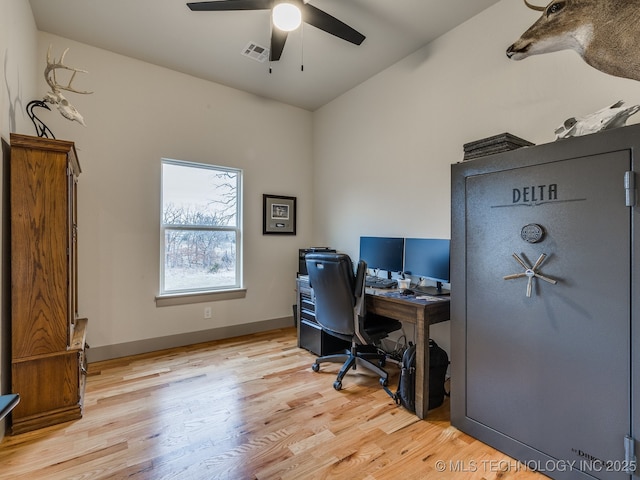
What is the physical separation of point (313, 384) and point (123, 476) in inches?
53.2

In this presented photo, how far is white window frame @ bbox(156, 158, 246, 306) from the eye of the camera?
131 inches

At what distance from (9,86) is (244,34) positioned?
5.58 ft

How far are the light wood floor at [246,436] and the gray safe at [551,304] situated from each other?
9.9 inches

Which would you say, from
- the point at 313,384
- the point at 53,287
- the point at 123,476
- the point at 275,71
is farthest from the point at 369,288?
the point at 275,71

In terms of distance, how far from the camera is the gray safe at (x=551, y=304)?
133 centimetres

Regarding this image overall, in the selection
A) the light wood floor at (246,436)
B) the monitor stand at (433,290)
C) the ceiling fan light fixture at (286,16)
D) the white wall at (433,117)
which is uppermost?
the ceiling fan light fixture at (286,16)

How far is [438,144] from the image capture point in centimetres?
→ 281

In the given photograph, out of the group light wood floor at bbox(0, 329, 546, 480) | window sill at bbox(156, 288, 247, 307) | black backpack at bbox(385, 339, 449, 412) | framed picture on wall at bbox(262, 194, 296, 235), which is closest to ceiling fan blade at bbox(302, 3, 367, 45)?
framed picture on wall at bbox(262, 194, 296, 235)

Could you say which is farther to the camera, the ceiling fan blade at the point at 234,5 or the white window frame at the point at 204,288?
the white window frame at the point at 204,288

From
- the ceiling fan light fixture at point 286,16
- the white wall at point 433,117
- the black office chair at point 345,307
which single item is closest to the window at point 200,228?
the white wall at point 433,117

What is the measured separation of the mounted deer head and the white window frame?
304cm

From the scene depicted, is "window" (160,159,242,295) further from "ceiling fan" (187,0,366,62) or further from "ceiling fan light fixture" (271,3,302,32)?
"ceiling fan light fixture" (271,3,302,32)

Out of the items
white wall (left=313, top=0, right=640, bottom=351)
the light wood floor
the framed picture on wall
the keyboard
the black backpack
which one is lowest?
the light wood floor

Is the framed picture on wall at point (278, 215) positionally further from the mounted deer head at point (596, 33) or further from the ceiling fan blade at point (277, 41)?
the mounted deer head at point (596, 33)
